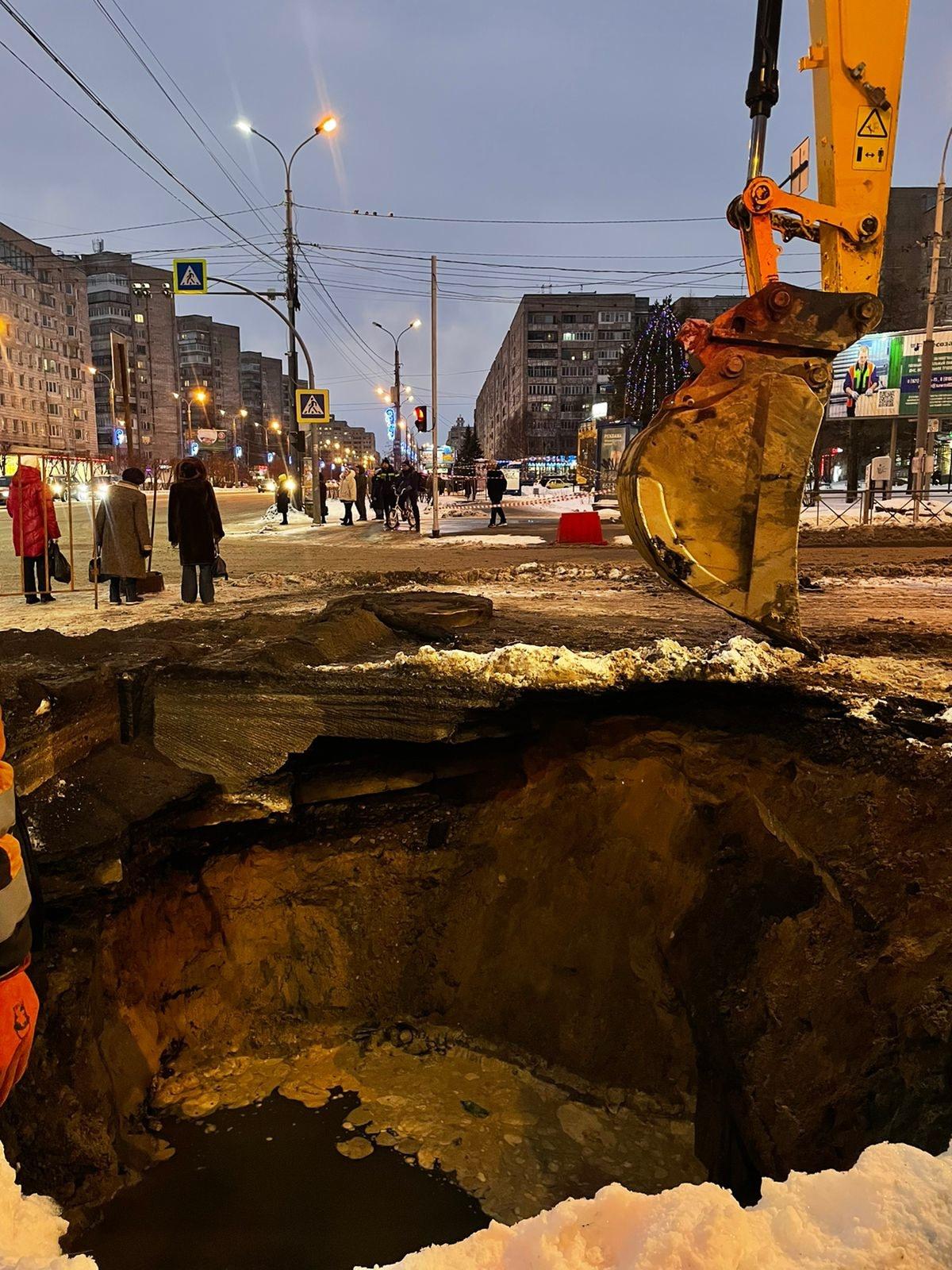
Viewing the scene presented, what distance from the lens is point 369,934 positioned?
4367 mm

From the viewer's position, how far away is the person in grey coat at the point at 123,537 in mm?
9039

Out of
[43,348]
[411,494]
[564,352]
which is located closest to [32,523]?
[411,494]

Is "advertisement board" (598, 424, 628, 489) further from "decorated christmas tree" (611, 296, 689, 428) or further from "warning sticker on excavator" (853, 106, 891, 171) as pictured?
"warning sticker on excavator" (853, 106, 891, 171)

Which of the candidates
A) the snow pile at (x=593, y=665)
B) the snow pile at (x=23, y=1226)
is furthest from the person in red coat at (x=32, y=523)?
the snow pile at (x=23, y=1226)

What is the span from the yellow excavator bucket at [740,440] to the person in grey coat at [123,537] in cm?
682

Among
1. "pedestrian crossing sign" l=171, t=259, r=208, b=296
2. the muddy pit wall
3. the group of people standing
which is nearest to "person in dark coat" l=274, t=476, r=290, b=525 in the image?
"pedestrian crossing sign" l=171, t=259, r=208, b=296

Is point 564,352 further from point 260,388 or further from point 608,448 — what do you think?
point 608,448

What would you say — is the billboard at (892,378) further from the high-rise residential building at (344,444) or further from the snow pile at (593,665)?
the high-rise residential building at (344,444)

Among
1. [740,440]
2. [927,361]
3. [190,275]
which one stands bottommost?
[740,440]

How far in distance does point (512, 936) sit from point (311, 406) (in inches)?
750

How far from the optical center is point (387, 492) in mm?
21953

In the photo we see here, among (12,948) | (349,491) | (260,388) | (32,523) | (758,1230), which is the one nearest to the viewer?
(758,1230)

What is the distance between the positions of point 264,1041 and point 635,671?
9.76 feet

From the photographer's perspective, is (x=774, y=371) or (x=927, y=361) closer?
(x=774, y=371)
